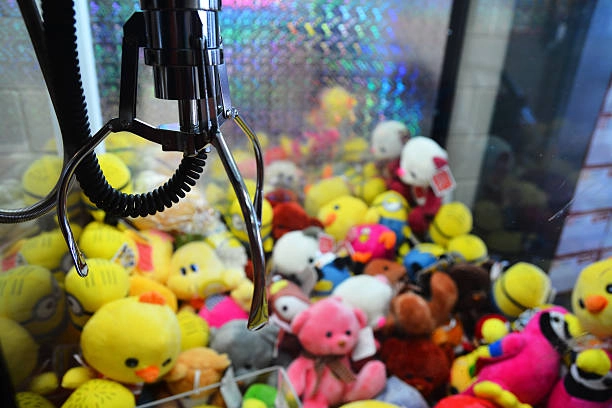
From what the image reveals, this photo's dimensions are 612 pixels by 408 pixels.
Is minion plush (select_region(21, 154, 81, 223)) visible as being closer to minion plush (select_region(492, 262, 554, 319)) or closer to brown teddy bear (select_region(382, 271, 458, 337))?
brown teddy bear (select_region(382, 271, 458, 337))

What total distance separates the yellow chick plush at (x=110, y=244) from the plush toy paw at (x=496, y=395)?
62 centimetres

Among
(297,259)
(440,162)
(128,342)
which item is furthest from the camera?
(440,162)

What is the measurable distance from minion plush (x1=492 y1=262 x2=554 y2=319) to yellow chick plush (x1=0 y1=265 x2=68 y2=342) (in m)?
0.73

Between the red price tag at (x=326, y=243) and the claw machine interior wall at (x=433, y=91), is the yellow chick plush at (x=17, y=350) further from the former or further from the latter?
the red price tag at (x=326, y=243)

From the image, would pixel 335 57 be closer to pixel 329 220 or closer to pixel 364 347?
pixel 329 220

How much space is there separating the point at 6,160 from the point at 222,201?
45 cm

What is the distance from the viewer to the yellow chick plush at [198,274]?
0.91m

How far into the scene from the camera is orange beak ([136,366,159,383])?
2.20 ft

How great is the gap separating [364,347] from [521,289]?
0.97 ft

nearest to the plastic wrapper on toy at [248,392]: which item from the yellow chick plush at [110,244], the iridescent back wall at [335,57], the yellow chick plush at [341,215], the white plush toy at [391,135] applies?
the yellow chick plush at [110,244]

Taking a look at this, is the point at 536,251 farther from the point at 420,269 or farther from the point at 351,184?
the point at 351,184

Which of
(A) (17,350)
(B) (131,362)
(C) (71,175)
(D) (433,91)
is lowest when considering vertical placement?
(B) (131,362)

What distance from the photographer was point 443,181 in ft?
3.73

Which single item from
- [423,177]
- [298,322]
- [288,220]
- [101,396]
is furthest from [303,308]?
[423,177]
